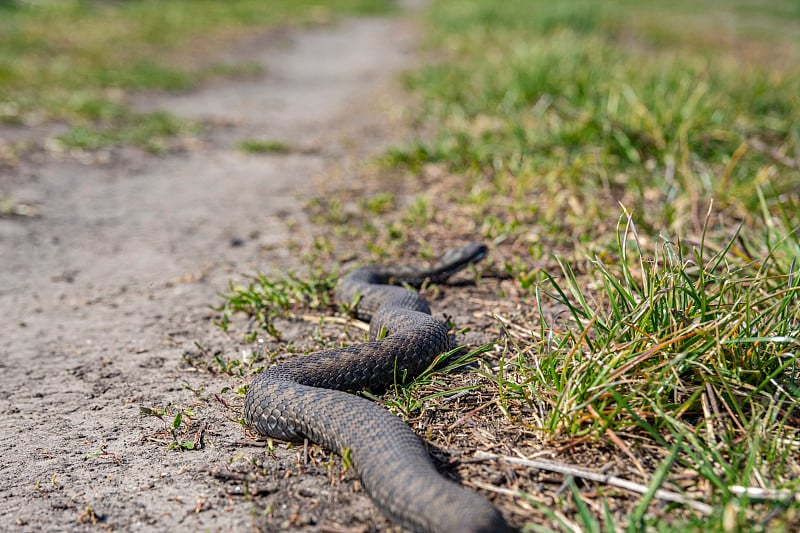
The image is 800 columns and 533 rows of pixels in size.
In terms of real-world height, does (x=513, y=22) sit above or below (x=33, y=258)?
above

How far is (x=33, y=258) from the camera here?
19.6ft

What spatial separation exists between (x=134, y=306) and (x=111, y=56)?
38.8 ft

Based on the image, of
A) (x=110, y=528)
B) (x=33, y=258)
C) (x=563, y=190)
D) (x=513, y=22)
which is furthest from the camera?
(x=513, y=22)

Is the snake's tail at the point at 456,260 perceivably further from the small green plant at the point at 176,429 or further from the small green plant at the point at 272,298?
the small green plant at the point at 176,429

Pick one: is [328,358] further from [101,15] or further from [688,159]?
[101,15]

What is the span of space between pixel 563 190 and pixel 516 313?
8.42ft

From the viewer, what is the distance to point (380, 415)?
322cm

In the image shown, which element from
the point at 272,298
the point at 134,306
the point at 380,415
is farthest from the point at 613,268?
the point at 134,306

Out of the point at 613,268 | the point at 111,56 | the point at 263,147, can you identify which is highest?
the point at 613,268

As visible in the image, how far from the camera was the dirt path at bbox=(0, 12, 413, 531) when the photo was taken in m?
2.97

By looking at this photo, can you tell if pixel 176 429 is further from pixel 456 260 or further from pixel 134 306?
pixel 456 260

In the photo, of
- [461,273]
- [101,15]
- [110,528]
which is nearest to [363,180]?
[461,273]

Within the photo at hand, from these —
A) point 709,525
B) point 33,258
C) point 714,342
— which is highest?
point 714,342

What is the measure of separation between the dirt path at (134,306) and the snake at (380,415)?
164 millimetres
